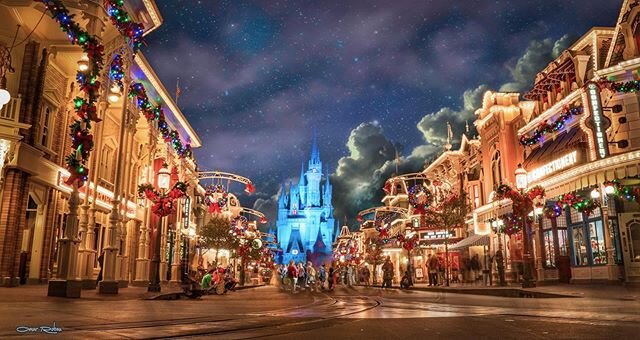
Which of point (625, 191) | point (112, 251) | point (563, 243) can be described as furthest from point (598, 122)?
point (112, 251)

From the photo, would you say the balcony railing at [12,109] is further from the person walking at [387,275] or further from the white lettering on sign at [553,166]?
the white lettering on sign at [553,166]

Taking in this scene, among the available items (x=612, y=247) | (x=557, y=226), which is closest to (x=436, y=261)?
(x=557, y=226)

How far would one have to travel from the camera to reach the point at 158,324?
6852 millimetres

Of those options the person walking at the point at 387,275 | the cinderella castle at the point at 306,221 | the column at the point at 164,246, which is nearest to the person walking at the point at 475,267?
the person walking at the point at 387,275

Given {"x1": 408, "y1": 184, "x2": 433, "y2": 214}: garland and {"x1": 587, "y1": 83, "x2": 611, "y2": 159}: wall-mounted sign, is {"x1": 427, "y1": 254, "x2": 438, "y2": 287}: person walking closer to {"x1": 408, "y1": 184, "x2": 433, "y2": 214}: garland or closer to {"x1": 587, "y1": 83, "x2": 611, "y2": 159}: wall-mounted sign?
{"x1": 408, "y1": 184, "x2": 433, "y2": 214}: garland

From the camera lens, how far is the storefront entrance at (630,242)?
A: 2391 cm

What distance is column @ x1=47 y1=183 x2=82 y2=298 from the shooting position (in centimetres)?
1312

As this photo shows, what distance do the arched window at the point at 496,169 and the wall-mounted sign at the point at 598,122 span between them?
1173 centimetres

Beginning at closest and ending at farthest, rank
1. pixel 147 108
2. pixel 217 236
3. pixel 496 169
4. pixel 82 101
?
pixel 82 101 < pixel 147 108 < pixel 496 169 < pixel 217 236

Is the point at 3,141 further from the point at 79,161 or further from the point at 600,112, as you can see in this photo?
the point at 600,112

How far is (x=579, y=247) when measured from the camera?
1098 inches

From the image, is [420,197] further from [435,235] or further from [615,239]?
[615,239]

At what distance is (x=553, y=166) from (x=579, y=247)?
213 inches

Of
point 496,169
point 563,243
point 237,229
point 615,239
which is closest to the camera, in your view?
point 615,239
